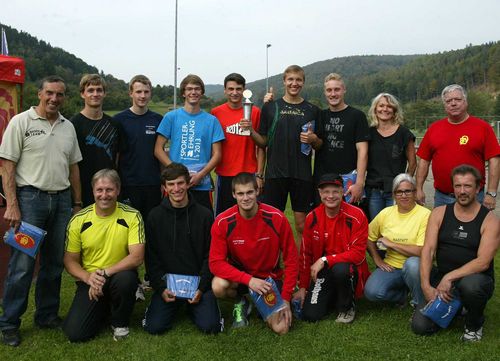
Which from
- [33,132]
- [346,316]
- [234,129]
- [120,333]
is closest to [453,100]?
[234,129]

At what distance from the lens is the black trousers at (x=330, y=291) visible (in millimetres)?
4324

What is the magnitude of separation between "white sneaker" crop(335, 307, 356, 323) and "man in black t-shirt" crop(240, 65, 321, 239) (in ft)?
4.29

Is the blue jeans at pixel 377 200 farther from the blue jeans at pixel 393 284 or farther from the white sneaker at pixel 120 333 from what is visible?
the white sneaker at pixel 120 333

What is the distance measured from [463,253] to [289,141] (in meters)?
2.08

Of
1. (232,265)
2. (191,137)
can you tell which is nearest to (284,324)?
(232,265)

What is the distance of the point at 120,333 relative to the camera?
160 inches

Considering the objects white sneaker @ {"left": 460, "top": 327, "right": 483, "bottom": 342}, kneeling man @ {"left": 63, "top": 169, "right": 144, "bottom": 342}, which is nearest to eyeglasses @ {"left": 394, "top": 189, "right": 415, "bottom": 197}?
white sneaker @ {"left": 460, "top": 327, "right": 483, "bottom": 342}

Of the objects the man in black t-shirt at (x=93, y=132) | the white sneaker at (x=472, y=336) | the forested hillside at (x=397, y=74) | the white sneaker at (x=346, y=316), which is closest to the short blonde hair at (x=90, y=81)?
the man in black t-shirt at (x=93, y=132)

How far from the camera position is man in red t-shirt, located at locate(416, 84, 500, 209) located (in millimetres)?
4875

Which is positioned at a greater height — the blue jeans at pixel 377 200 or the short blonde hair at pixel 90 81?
the short blonde hair at pixel 90 81

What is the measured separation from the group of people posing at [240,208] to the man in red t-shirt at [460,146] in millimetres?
14

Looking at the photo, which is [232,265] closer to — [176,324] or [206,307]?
[206,307]

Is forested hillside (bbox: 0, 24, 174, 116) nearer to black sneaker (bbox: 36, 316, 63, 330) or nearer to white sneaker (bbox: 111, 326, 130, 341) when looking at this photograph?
black sneaker (bbox: 36, 316, 63, 330)

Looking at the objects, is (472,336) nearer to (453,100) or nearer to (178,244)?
(453,100)
